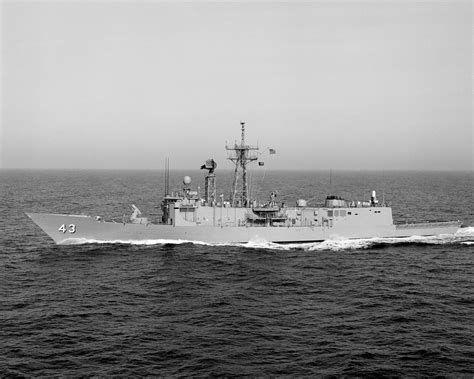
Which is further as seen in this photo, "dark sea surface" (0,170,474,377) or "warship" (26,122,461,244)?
"warship" (26,122,461,244)

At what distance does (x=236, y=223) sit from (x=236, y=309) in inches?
651

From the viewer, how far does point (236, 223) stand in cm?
3912

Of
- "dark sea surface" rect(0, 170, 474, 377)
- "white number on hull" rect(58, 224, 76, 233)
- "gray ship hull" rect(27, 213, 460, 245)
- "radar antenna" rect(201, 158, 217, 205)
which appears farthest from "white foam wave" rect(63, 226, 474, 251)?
"radar antenna" rect(201, 158, 217, 205)

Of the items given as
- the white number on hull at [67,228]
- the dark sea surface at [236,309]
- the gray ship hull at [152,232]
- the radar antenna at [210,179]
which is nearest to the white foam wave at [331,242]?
the gray ship hull at [152,232]

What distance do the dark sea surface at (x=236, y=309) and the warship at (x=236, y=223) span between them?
4.20ft

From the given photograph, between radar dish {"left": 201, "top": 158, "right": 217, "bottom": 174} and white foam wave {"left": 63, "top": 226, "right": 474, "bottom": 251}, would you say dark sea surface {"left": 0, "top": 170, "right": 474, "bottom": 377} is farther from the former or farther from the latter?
radar dish {"left": 201, "top": 158, "right": 217, "bottom": 174}

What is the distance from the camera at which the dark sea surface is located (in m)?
17.1

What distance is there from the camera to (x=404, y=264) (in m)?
32.8

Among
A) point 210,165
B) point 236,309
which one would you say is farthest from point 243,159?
point 236,309

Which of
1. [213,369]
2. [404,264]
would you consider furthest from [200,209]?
[213,369]

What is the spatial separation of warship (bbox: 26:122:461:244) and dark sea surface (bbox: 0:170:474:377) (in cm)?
128

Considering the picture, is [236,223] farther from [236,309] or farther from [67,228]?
[236,309]

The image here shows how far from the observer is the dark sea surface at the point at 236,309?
56.0ft

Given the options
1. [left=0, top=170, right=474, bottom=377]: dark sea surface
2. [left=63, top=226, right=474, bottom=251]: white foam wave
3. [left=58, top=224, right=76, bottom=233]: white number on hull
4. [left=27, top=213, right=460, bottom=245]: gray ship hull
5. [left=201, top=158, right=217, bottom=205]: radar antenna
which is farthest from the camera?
[left=201, top=158, right=217, bottom=205]: radar antenna
